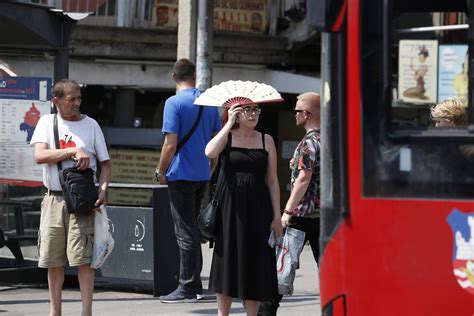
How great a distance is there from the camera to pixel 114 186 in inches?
387

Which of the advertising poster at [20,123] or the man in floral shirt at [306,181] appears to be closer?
the man in floral shirt at [306,181]

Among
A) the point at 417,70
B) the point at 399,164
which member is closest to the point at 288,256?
the point at 399,164

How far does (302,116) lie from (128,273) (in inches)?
115

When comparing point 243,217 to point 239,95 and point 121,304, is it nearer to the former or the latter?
point 239,95

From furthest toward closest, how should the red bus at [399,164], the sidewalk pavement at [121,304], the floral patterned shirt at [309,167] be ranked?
the sidewalk pavement at [121,304] < the floral patterned shirt at [309,167] < the red bus at [399,164]

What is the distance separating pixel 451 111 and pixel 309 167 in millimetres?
2298

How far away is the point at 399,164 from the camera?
4797 millimetres

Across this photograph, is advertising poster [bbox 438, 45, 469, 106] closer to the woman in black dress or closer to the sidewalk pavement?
the woman in black dress

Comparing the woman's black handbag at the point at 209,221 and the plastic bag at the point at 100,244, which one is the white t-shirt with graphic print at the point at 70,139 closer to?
the plastic bag at the point at 100,244

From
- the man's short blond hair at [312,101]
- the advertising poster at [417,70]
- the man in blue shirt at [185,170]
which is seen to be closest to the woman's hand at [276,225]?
the man's short blond hair at [312,101]

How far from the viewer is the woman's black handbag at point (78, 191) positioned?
24.5 ft

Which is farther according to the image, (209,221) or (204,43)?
(204,43)

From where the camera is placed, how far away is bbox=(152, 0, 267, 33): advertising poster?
58.4 ft

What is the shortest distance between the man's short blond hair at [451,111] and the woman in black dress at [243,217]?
209 centimetres
